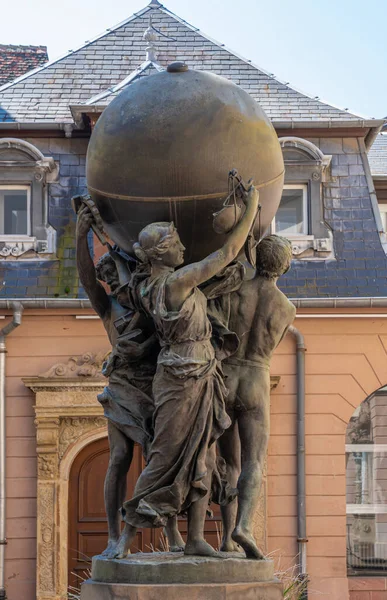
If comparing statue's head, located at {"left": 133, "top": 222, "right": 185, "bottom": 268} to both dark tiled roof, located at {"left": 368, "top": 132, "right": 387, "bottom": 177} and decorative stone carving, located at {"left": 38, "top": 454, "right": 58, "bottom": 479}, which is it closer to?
decorative stone carving, located at {"left": 38, "top": 454, "right": 58, "bottom": 479}

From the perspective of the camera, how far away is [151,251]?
9.16m

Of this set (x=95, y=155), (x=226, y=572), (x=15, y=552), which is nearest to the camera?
Result: (x=226, y=572)

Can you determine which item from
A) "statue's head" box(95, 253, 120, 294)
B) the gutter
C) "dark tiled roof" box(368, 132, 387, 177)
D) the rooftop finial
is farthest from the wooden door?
"statue's head" box(95, 253, 120, 294)

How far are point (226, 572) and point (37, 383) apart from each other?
13.8 meters

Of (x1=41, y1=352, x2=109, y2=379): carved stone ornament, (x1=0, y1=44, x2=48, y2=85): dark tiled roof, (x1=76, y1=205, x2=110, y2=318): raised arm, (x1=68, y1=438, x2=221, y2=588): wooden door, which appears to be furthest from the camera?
(x1=0, y1=44, x2=48, y2=85): dark tiled roof

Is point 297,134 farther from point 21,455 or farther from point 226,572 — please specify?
point 226,572

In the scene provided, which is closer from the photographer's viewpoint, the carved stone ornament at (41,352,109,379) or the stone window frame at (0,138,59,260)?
the carved stone ornament at (41,352,109,379)

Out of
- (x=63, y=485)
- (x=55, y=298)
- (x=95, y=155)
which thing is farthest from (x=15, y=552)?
(x=95, y=155)

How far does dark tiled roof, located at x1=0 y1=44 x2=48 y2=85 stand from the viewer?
27734mm

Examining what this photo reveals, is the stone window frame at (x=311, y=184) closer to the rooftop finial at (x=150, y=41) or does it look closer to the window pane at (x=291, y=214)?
the window pane at (x=291, y=214)

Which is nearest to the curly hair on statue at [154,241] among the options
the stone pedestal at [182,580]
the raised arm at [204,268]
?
the raised arm at [204,268]

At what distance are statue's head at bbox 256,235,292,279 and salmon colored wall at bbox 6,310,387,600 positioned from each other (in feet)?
42.6

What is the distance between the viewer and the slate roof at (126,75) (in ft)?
77.6

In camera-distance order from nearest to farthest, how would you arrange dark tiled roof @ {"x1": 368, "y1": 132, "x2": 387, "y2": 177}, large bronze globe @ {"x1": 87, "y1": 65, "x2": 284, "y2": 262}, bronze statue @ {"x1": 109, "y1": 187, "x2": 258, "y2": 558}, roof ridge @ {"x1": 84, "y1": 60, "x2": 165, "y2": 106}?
1. bronze statue @ {"x1": 109, "y1": 187, "x2": 258, "y2": 558}
2. large bronze globe @ {"x1": 87, "y1": 65, "x2": 284, "y2": 262}
3. roof ridge @ {"x1": 84, "y1": 60, "x2": 165, "y2": 106}
4. dark tiled roof @ {"x1": 368, "y1": 132, "x2": 387, "y2": 177}
